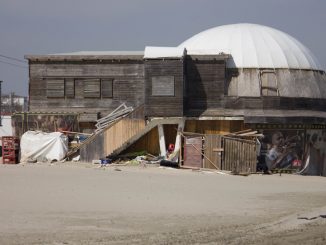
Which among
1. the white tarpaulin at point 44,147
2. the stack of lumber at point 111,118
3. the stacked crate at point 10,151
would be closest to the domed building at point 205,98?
the stack of lumber at point 111,118

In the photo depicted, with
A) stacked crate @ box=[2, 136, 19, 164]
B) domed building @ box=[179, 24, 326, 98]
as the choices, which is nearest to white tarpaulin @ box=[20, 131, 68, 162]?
stacked crate @ box=[2, 136, 19, 164]

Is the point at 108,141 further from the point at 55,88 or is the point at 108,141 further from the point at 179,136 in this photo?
the point at 55,88

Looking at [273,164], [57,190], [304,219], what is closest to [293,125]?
[273,164]

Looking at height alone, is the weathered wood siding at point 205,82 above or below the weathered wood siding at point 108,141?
above

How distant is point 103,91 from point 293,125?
11255 millimetres

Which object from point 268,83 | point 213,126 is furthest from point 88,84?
point 268,83

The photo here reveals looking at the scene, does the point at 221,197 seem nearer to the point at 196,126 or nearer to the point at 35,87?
the point at 196,126

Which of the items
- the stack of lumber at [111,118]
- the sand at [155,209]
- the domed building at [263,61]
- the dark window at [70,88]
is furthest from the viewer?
the domed building at [263,61]

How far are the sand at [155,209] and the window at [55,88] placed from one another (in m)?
10.8

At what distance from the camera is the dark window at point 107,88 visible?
38188 mm

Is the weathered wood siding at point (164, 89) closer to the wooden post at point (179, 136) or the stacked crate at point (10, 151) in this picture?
the wooden post at point (179, 136)

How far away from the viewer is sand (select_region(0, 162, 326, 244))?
12.9m

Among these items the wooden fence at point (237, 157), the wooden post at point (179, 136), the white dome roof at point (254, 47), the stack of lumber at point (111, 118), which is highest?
the white dome roof at point (254, 47)

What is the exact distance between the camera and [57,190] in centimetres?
2112
